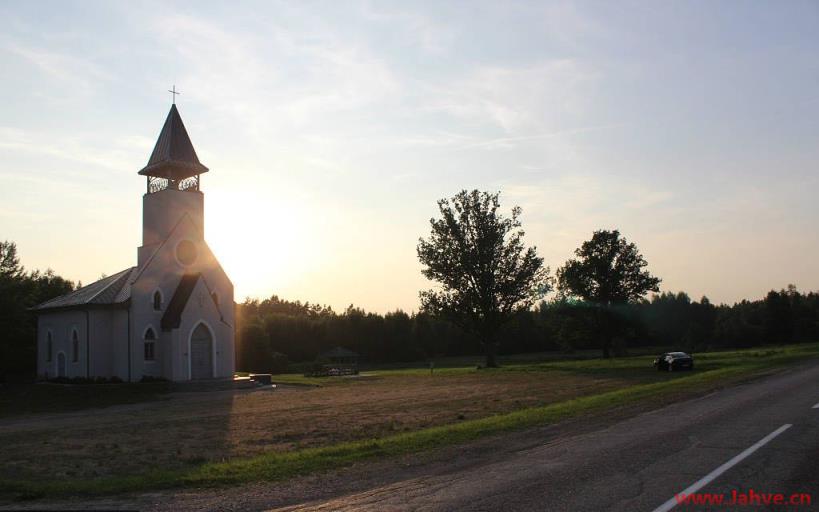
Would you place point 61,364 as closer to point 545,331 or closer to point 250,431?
point 250,431

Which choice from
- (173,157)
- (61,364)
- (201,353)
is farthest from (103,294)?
(173,157)

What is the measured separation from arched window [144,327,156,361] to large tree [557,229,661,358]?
145ft

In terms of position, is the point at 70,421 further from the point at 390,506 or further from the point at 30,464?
the point at 390,506

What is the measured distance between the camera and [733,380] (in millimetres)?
26438

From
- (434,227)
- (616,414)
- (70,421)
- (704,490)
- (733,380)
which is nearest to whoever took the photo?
(704,490)

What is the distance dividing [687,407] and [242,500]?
12.6 m

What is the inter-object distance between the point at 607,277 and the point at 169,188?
1788 inches

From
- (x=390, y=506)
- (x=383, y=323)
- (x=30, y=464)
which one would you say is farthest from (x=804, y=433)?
(x=383, y=323)

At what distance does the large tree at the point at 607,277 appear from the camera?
225 ft

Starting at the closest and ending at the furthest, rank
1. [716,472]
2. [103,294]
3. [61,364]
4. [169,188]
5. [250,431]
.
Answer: [716,472], [250,431], [103,294], [61,364], [169,188]

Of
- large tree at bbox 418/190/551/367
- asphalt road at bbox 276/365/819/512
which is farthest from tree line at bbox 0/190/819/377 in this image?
asphalt road at bbox 276/365/819/512

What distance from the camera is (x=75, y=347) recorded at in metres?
39.4

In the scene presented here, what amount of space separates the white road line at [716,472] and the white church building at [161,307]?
110 ft

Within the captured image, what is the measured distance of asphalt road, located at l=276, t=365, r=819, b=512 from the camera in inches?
301
